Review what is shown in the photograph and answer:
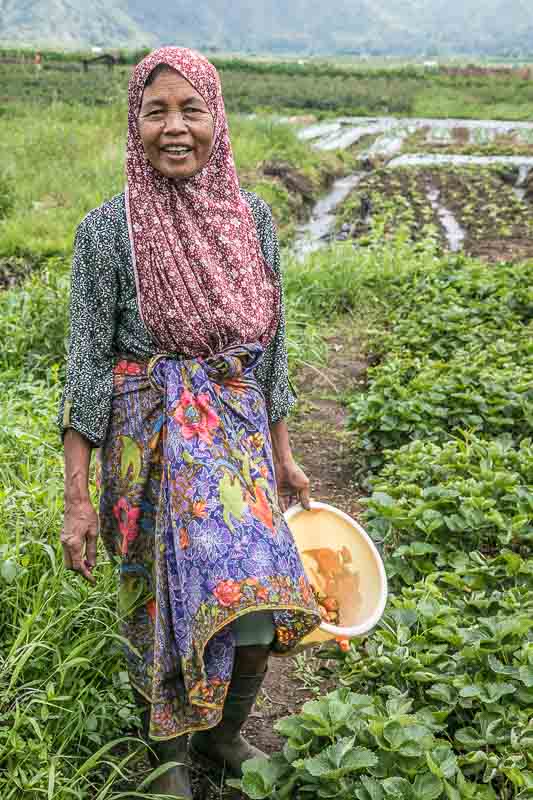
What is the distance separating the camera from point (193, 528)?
Answer: 73.3 inches

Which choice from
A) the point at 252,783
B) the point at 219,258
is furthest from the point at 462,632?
the point at 219,258

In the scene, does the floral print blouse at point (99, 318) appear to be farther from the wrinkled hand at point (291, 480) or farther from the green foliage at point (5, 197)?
the green foliage at point (5, 197)

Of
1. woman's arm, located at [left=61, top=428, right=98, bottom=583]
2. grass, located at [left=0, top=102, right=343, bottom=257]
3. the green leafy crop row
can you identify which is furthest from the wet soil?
woman's arm, located at [left=61, top=428, right=98, bottom=583]

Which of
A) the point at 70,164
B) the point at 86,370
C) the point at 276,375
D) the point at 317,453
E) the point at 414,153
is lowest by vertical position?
the point at 414,153

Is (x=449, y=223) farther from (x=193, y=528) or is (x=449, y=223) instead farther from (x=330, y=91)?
(x=330, y=91)

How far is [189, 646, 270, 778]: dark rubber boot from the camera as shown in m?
2.02

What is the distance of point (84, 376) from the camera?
201 cm

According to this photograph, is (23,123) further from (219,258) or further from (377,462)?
(219,258)

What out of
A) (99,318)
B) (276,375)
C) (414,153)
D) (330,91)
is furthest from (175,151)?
(330,91)

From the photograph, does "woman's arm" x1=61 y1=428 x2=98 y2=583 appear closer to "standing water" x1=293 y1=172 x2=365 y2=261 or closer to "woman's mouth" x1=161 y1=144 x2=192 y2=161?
"woman's mouth" x1=161 y1=144 x2=192 y2=161

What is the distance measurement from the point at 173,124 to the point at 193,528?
84cm

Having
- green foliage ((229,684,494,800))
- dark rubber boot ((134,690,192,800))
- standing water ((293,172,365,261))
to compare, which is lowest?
standing water ((293,172,365,261))

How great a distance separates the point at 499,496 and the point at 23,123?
1095 centimetres

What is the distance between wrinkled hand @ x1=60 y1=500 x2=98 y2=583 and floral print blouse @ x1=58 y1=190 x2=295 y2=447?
0.49 ft
